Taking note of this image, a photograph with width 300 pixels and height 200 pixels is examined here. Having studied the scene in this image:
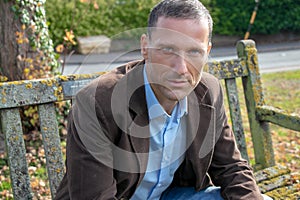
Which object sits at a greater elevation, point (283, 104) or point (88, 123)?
point (88, 123)

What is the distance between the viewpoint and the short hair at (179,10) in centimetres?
199

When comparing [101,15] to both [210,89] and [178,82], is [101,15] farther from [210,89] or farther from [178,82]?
[178,82]

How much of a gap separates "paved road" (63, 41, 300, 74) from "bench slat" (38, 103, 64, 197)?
11.8 inches

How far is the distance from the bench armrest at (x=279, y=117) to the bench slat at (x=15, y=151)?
156cm

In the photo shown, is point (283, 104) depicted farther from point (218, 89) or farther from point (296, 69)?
point (218, 89)

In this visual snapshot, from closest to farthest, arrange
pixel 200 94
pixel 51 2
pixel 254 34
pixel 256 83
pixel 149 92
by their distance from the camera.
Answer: pixel 149 92, pixel 200 94, pixel 256 83, pixel 51 2, pixel 254 34

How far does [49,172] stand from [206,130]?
3.00 feet

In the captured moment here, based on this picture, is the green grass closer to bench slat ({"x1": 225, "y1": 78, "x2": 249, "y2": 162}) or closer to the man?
bench slat ({"x1": 225, "y1": 78, "x2": 249, "y2": 162})

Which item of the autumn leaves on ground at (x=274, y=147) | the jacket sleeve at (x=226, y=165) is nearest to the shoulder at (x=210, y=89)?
the jacket sleeve at (x=226, y=165)

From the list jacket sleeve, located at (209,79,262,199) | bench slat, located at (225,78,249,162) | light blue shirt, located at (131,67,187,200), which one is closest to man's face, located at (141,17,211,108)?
light blue shirt, located at (131,67,187,200)

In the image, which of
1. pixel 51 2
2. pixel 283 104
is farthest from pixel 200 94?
pixel 51 2

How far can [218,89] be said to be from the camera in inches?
96.3

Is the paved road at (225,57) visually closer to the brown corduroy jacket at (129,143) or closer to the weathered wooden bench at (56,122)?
the weathered wooden bench at (56,122)

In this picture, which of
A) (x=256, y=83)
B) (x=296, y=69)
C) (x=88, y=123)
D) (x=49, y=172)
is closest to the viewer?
(x=88, y=123)
